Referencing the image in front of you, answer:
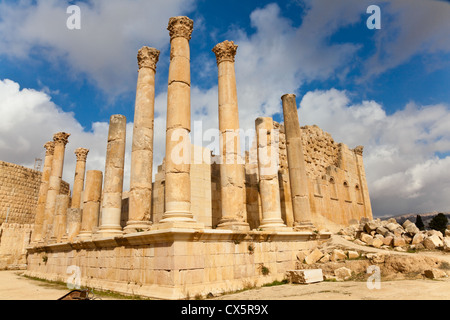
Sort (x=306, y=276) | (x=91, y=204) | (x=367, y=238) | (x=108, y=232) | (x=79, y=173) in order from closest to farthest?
(x=306, y=276) → (x=108, y=232) → (x=367, y=238) → (x=91, y=204) → (x=79, y=173)

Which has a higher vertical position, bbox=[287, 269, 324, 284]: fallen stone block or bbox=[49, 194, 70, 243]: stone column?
bbox=[49, 194, 70, 243]: stone column

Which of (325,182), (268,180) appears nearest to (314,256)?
(268,180)

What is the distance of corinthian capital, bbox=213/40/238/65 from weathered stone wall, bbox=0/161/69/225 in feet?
88.1

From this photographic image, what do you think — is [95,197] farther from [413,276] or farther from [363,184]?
[363,184]

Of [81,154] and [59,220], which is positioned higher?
[81,154]

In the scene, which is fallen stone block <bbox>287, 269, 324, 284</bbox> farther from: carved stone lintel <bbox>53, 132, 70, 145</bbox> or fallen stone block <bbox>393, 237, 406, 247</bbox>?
carved stone lintel <bbox>53, 132, 70, 145</bbox>

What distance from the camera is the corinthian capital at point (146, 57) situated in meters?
14.1

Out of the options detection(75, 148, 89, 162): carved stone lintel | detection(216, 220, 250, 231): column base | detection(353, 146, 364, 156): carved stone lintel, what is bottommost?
detection(216, 220, 250, 231): column base

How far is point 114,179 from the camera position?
46.2 feet

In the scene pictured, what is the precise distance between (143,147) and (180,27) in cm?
495

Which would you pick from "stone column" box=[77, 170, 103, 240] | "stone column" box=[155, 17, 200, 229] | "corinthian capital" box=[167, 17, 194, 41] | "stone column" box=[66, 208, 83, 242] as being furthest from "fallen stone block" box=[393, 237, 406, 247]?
"stone column" box=[66, 208, 83, 242]

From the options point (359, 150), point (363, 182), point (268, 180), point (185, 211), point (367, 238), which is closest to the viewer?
point (185, 211)

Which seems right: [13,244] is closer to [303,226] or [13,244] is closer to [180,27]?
[180,27]

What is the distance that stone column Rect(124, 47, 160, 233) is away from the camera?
480 inches
